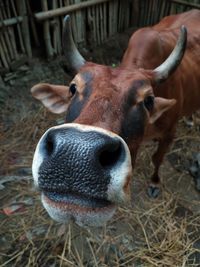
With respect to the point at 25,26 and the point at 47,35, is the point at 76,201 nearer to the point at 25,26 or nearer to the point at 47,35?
the point at 25,26

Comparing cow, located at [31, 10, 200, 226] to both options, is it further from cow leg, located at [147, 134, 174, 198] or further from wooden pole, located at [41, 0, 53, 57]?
wooden pole, located at [41, 0, 53, 57]

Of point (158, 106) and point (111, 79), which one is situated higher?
point (111, 79)

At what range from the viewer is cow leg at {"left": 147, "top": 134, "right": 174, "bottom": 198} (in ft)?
13.7

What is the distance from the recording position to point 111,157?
2004 millimetres

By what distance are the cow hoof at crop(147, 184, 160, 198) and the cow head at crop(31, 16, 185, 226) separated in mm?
1867

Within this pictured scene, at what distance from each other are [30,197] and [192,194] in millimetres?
2016

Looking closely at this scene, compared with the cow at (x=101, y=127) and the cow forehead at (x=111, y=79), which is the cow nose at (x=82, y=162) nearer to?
the cow at (x=101, y=127)

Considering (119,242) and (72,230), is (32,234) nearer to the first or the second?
(72,230)

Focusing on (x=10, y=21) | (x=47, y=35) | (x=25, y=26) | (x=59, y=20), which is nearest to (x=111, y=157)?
(x=10, y=21)

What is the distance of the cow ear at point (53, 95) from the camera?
326 centimetres

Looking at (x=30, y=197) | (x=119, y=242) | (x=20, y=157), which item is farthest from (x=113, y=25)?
(x=119, y=242)

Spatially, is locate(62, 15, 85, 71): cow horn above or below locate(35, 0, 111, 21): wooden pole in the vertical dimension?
above

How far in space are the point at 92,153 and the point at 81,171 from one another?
4.7 inches

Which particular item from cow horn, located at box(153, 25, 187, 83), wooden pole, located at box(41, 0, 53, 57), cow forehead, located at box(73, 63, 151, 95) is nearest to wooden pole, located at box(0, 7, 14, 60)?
wooden pole, located at box(41, 0, 53, 57)
